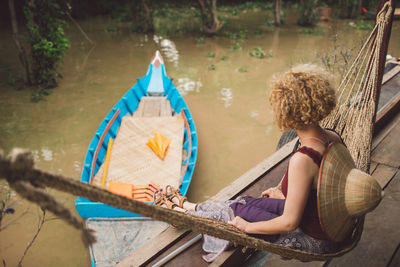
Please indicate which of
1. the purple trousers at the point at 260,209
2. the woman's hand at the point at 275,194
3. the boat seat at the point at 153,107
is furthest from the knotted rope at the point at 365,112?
the boat seat at the point at 153,107

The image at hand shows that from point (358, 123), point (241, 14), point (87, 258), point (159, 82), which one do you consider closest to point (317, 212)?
point (358, 123)

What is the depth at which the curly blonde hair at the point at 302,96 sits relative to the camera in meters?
1.07

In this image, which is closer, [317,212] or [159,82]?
[317,212]

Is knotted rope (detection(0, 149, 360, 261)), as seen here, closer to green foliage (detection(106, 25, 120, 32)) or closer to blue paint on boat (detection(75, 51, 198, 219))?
blue paint on boat (detection(75, 51, 198, 219))

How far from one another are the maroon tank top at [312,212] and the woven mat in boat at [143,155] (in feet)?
5.64

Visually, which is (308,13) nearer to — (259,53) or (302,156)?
(259,53)

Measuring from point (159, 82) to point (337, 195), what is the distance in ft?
14.0

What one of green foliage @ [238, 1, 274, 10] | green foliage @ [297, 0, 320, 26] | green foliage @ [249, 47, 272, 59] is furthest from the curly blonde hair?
green foliage @ [238, 1, 274, 10]

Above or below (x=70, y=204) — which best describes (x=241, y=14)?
above

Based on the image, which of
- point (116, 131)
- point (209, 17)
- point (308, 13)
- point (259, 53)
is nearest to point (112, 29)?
point (209, 17)

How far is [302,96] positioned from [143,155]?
2.36 meters

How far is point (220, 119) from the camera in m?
4.78

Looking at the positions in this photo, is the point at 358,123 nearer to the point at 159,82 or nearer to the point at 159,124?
the point at 159,124

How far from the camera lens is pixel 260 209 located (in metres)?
1.34
